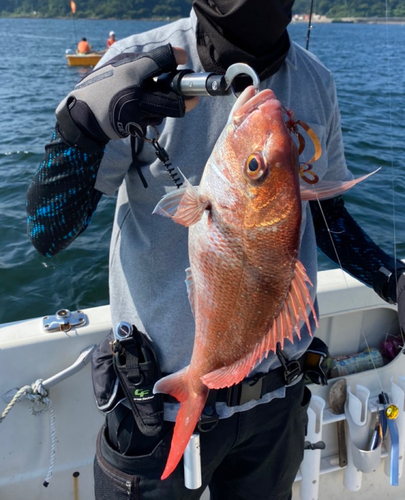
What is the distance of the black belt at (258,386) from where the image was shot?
1784mm

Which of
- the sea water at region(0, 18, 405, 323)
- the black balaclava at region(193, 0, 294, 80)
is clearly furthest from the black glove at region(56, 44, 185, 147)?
the sea water at region(0, 18, 405, 323)

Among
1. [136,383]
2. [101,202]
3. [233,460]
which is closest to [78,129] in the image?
[136,383]

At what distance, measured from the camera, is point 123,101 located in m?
1.29

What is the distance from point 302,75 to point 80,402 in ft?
6.25

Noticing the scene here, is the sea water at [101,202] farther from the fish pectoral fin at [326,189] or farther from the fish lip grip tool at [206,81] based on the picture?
the fish pectoral fin at [326,189]

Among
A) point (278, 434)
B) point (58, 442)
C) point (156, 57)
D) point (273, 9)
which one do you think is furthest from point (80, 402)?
point (273, 9)

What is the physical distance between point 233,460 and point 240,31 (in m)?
1.66

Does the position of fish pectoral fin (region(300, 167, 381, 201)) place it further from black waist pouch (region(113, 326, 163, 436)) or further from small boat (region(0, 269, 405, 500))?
small boat (region(0, 269, 405, 500))

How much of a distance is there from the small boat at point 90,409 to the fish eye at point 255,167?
1.52 m

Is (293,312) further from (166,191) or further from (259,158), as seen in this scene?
(166,191)

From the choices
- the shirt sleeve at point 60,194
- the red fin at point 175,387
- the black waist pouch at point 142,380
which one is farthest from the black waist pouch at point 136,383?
the shirt sleeve at point 60,194

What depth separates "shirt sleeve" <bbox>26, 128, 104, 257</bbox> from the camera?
1448 mm

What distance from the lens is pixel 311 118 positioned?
6.08ft

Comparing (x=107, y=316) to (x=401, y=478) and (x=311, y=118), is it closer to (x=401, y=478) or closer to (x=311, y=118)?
(x=311, y=118)
